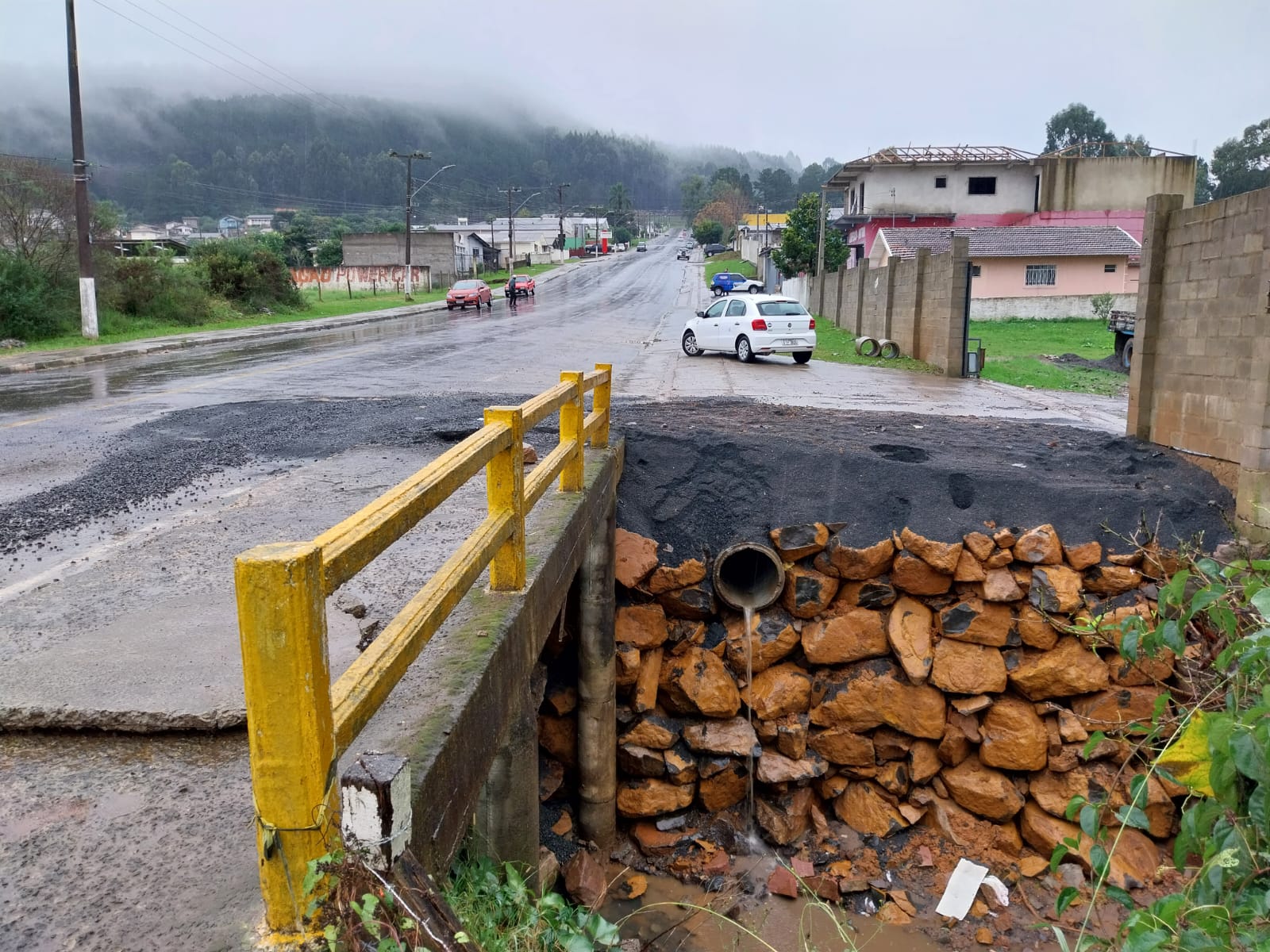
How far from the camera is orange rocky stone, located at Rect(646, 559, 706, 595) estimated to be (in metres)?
9.43

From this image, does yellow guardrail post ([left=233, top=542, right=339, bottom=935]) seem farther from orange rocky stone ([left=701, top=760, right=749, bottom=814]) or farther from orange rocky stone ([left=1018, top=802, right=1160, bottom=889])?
orange rocky stone ([left=701, top=760, right=749, bottom=814])

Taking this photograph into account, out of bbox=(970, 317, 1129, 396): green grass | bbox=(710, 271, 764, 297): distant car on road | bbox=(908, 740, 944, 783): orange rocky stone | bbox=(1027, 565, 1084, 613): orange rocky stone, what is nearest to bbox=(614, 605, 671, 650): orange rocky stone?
bbox=(908, 740, 944, 783): orange rocky stone

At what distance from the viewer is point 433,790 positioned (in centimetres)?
290

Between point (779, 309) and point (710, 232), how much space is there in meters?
101

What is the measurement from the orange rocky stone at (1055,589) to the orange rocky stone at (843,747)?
6.82ft

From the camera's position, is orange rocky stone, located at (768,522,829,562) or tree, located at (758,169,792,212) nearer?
orange rocky stone, located at (768,522,829,562)

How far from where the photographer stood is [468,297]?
45.4m

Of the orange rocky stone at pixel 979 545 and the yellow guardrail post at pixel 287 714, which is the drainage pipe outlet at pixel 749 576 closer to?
the orange rocky stone at pixel 979 545

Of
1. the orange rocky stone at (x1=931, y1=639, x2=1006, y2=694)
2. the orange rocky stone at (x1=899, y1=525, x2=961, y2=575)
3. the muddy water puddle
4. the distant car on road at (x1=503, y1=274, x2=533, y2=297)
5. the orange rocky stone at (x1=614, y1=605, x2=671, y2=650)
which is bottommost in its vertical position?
the muddy water puddle

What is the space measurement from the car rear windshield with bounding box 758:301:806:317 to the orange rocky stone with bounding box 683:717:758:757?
14749mm

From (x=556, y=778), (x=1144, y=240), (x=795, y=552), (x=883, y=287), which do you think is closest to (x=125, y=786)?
(x=556, y=778)

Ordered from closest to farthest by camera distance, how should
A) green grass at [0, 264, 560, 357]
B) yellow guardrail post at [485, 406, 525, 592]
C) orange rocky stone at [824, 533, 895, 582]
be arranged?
yellow guardrail post at [485, 406, 525, 592]
orange rocky stone at [824, 533, 895, 582]
green grass at [0, 264, 560, 357]

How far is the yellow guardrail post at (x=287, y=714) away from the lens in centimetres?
191

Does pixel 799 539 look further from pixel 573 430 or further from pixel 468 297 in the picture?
pixel 468 297
